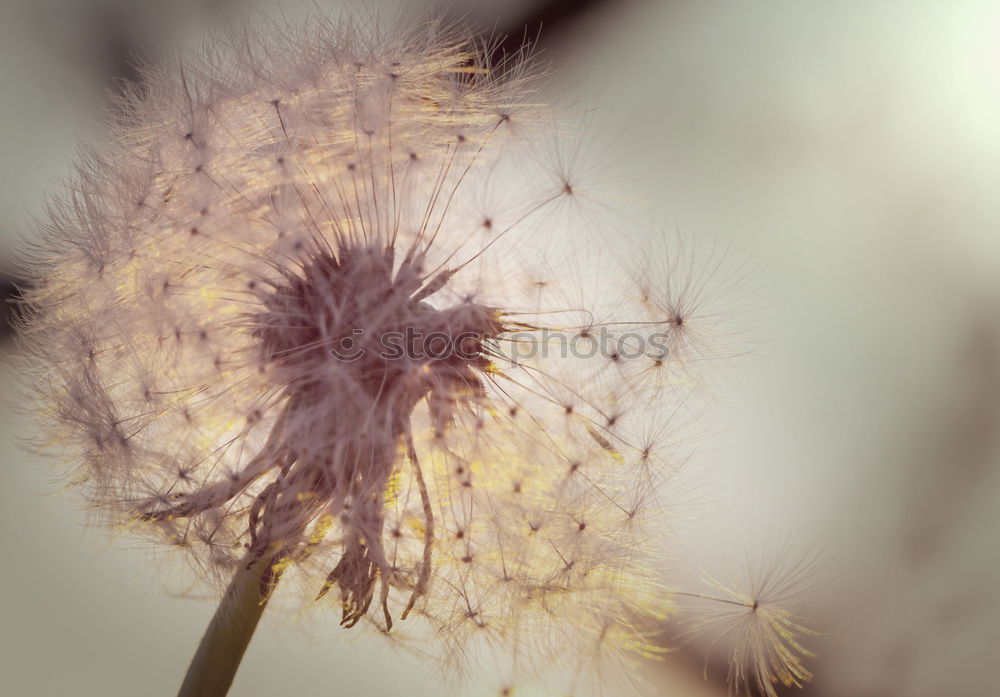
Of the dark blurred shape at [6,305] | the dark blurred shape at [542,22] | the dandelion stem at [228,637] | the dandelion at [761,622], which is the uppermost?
the dark blurred shape at [542,22]

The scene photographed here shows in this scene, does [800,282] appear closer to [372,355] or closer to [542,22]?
[542,22]

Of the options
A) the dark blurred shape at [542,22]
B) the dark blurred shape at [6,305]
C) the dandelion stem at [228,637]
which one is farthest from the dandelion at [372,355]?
the dark blurred shape at [6,305]

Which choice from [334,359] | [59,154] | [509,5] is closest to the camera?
[334,359]

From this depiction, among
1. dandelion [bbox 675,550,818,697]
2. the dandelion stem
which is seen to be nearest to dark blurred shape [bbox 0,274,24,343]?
the dandelion stem

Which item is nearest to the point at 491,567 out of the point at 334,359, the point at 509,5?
the point at 334,359

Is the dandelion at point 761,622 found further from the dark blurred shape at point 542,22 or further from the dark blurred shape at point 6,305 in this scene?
the dark blurred shape at point 6,305

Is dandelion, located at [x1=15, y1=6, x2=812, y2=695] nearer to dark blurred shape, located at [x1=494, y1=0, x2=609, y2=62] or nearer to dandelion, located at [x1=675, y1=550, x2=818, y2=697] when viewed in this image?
dandelion, located at [x1=675, y1=550, x2=818, y2=697]

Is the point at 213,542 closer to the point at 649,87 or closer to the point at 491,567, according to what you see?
the point at 491,567
